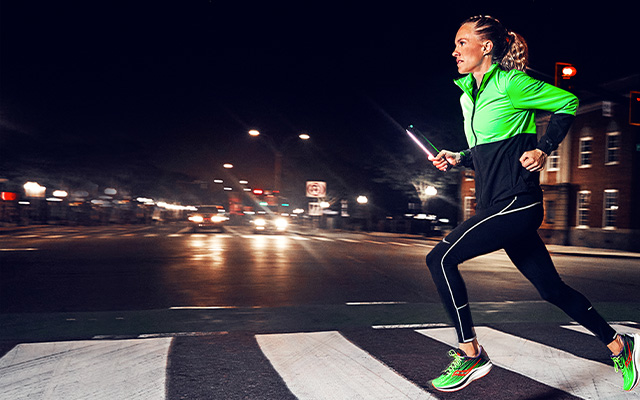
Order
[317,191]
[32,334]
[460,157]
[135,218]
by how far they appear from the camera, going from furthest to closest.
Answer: [135,218]
[317,191]
[32,334]
[460,157]

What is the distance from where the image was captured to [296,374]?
3.70 m

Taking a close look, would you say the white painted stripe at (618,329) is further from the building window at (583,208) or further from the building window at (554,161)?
the building window at (554,161)

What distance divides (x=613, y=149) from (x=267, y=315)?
27540mm

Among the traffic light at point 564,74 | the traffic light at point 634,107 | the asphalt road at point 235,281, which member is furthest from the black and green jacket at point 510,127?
the traffic light at point 634,107

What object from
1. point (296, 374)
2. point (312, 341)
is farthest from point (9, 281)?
point (296, 374)

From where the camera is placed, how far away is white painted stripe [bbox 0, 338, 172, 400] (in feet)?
10.7

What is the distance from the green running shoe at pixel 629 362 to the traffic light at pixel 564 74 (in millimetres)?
10927

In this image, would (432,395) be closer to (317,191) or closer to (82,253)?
(82,253)

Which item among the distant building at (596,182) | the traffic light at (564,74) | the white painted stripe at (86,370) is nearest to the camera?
the white painted stripe at (86,370)

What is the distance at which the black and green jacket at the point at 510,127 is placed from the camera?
292 centimetres

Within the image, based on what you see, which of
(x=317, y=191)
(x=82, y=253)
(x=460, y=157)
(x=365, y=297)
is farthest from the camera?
(x=317, y=191)

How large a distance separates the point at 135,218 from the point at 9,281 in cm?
4164

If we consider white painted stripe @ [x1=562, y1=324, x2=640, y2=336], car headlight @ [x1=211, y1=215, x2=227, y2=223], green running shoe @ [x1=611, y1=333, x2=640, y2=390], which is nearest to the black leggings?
green running shoe @ [x1=611, y1=333, x2=640, y2=390]

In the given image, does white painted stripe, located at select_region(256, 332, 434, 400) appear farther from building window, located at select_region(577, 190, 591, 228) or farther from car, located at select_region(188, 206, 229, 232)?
car, located at select_region(188, 206, 229, 232)
